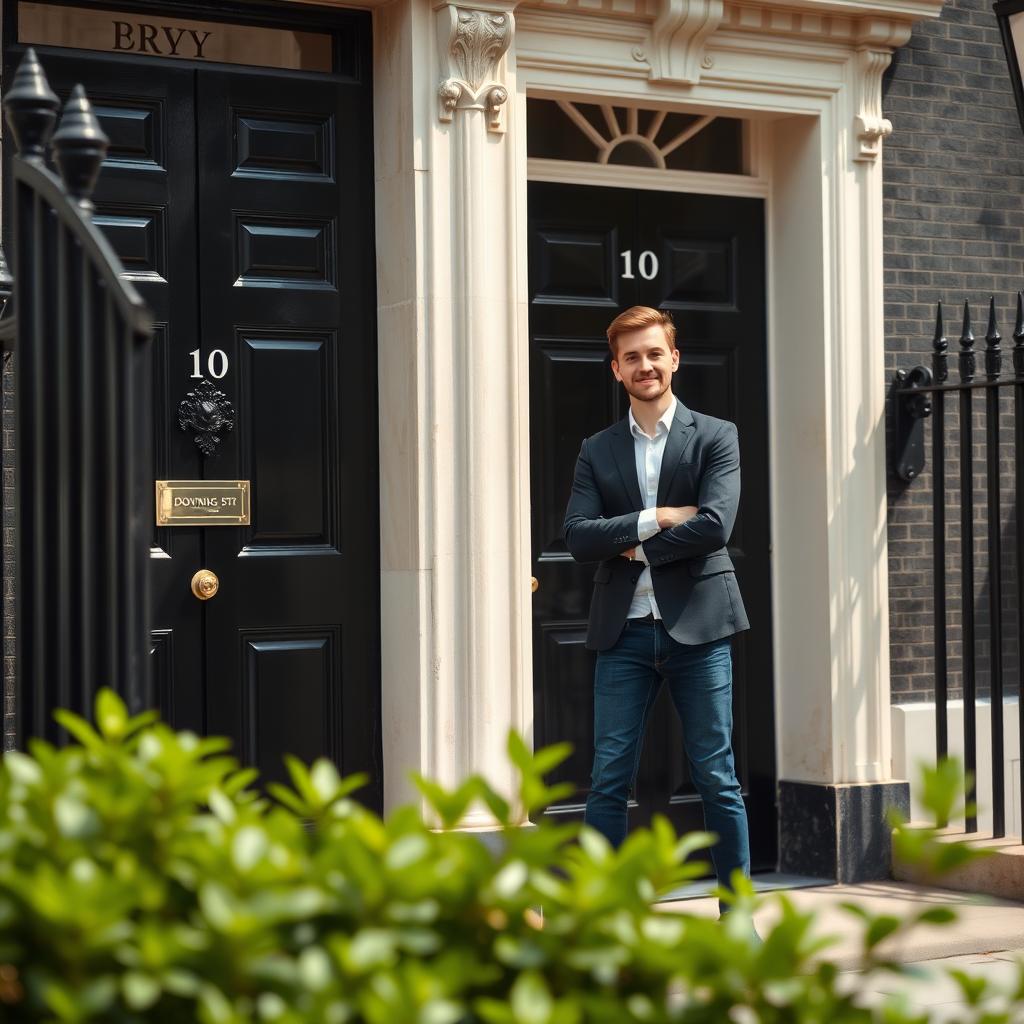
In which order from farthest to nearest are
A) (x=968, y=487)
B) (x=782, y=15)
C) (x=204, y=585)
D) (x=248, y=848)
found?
(x=782, y=15) → (x=968, y=487) → (x=204, y=585) → (x=248, y=848)

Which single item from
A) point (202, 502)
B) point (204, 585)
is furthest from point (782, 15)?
point (204, 585)

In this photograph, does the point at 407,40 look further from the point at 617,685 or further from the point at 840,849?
the point at 840,849

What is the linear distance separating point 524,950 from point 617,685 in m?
3.73

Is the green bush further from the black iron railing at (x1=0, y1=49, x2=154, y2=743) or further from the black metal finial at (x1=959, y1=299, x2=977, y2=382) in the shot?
the black metal finial at (x1=959, y1=299, x2=977, y2=382)

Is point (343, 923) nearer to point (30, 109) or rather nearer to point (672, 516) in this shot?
point (30, 109)

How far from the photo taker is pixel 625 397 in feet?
23.8

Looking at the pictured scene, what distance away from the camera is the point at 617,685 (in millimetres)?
5660

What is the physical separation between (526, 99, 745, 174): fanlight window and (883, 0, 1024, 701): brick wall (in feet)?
2.46

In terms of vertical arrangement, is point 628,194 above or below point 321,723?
above

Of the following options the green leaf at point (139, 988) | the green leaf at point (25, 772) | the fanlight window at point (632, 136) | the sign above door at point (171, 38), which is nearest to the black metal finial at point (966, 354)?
the fanlight window at point (632, 136)

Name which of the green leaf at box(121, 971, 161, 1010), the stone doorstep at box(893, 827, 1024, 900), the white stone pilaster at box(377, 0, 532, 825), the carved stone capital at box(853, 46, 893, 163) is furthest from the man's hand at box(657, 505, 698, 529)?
the green leaf at box(121, 971, 161, 1010)

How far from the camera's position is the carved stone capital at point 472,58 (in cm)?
641

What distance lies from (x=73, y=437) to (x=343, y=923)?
1.36 metres

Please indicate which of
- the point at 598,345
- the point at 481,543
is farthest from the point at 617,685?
the point at 598,345
